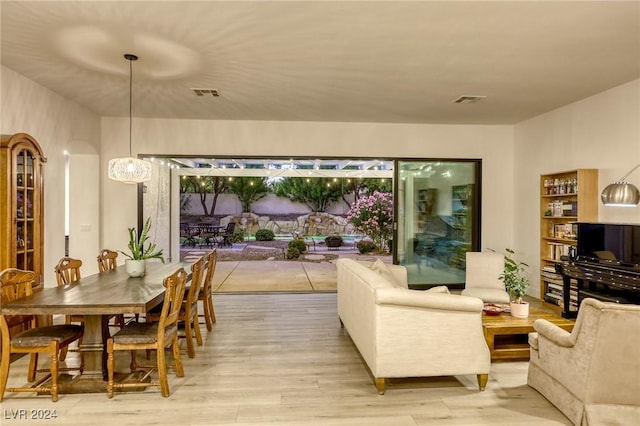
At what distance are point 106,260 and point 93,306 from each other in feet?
6.87

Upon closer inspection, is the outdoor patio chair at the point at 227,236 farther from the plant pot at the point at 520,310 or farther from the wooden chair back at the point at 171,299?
the plant pot at the point at 520,310

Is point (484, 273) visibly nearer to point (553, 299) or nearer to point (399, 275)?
point (553, 299)

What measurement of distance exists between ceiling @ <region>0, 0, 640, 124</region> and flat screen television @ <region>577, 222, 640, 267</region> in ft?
5.39

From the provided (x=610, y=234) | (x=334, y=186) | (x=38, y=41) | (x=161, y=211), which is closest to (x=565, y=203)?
(x=610, y=234)

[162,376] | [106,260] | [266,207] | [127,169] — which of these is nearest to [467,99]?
[127,169]

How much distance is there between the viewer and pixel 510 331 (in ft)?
11.9

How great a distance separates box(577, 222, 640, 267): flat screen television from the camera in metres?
4.16

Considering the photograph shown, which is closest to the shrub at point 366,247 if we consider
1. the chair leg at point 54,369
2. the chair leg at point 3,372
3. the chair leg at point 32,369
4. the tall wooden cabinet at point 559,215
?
the tall wooden cabinet at point 559,215

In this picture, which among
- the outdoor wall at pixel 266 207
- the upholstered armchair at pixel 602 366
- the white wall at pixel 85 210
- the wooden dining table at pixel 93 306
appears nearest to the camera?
the upholstered armchair at pixel 602 366

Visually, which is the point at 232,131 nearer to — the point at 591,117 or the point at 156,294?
the point at 156,294

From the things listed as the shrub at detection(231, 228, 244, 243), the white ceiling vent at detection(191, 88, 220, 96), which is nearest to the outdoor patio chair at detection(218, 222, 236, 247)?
the shrub at detection(231, 228, 244, 243)

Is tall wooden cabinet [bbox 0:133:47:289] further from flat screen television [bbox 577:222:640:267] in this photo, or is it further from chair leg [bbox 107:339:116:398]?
flat screen television [bbox 577:222:640:267]

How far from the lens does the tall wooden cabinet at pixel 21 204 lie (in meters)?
3.71

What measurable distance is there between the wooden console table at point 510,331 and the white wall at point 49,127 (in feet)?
16.1
